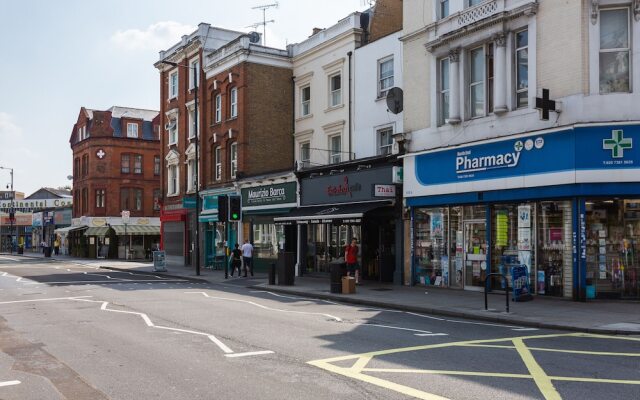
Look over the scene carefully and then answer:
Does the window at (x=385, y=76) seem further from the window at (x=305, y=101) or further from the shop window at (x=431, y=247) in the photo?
the shop window at (x=431, y=247)

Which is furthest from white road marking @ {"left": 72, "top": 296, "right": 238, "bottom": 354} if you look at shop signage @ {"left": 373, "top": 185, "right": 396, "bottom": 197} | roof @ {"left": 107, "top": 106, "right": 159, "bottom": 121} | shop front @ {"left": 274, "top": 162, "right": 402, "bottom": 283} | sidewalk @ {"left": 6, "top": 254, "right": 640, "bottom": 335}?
roof @ {"left": 107, "top": 106, "right": 159, "bottom": 121}

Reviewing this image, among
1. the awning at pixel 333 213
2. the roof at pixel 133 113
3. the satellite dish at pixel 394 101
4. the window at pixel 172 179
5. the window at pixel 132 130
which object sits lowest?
the awning at pixel 333 213

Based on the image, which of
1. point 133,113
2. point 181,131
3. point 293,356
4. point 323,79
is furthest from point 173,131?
point 293,356

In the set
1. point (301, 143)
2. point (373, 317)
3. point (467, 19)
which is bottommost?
point (373, 317)

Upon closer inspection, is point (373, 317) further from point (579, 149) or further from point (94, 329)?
point (579, 149)

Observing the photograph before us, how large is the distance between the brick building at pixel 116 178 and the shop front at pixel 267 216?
86.1 ft

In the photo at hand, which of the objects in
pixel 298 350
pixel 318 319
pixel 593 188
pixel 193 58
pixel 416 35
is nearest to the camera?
pixel 298 350

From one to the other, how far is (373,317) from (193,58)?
3049 centimetres

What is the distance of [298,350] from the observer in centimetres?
1015

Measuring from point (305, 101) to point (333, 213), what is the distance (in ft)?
36.1

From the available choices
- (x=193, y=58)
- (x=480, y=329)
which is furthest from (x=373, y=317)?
(x=193, y=58)

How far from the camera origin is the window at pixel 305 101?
34438 millimetres

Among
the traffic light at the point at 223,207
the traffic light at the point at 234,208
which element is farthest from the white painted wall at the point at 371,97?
the traffic light at the point at 223,207

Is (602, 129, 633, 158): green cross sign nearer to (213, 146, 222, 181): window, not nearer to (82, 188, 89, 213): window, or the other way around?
(213, 146, 222, 181): window
